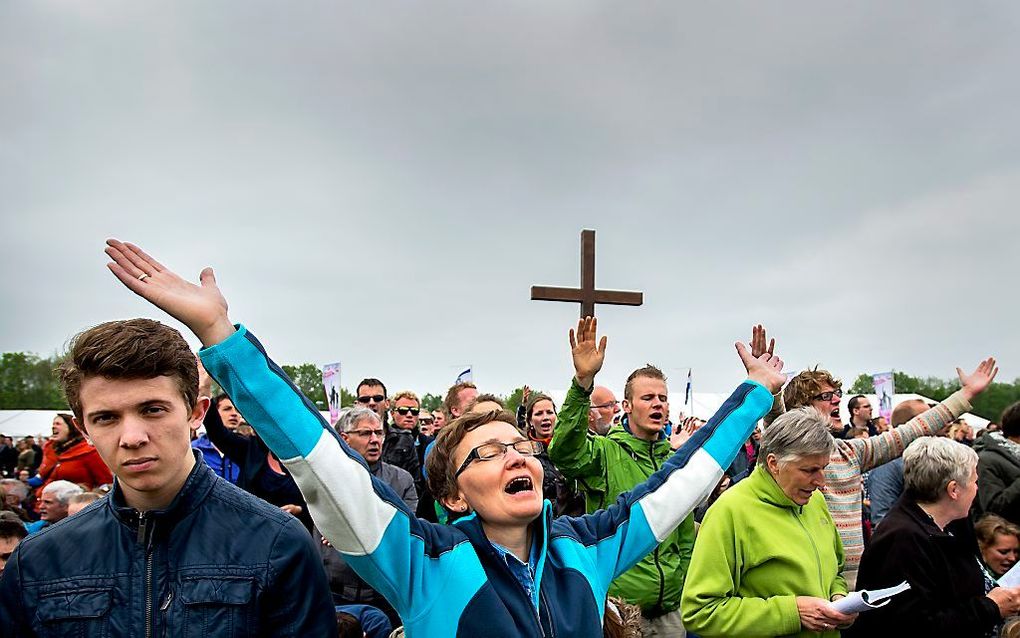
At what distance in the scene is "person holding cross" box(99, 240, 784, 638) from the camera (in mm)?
1973

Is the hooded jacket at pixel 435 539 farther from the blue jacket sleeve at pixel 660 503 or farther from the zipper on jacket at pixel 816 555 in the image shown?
the zipper on jacket at pixel 816 555

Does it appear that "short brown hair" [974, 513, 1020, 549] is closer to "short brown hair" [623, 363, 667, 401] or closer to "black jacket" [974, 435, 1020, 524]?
"black jacket" [974, 435, 1020, 524]

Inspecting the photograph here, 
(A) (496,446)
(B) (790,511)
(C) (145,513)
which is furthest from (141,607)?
(B) (790,511)

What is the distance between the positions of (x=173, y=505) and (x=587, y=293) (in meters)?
7.06

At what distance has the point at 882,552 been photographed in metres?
3.92

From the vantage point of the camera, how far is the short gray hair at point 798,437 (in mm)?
3744

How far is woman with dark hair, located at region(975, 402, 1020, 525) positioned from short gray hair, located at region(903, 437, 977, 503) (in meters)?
1.66

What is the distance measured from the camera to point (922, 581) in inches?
150

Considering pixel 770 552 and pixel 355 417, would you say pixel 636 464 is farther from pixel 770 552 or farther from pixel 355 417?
pixel 355 417

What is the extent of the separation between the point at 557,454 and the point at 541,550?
98.1 inches

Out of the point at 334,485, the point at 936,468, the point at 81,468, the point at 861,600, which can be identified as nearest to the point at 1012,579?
the point at 936,468

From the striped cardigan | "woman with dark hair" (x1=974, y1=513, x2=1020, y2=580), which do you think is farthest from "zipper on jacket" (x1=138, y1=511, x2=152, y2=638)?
"woman with dark hair" (x1=974, y1=513, x2=1020, y2=580)

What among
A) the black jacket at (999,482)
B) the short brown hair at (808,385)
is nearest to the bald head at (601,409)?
the short brown hair at (808,385)

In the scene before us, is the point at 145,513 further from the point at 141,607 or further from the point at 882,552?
the point at 882,552
